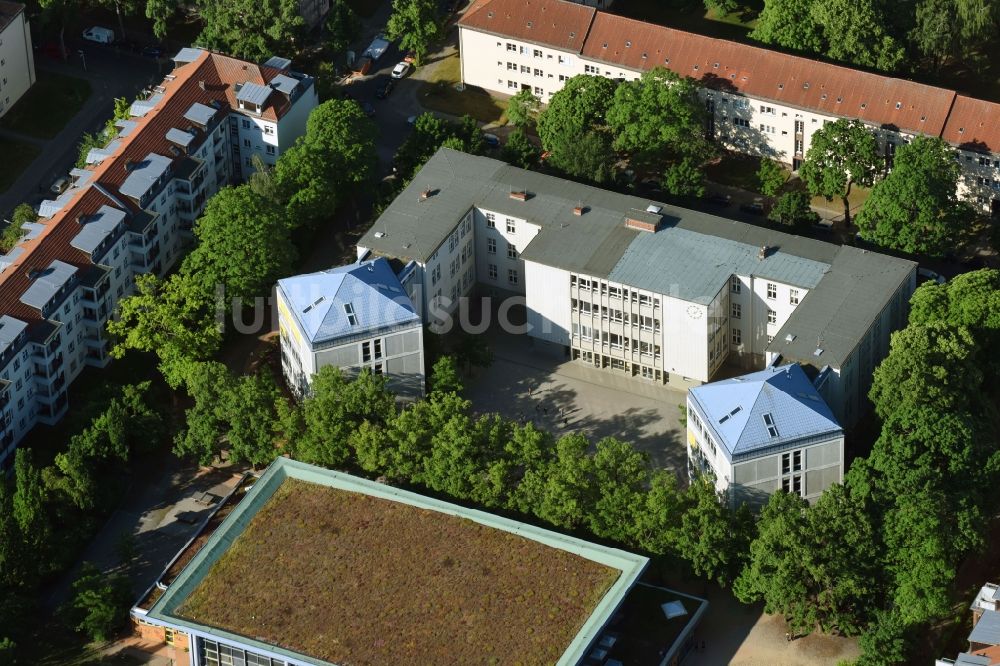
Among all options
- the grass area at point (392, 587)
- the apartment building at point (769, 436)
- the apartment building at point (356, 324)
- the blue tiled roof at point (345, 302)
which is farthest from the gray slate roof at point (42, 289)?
the apartment building at point (769, 436)

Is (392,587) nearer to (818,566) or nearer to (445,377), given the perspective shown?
(445,377)

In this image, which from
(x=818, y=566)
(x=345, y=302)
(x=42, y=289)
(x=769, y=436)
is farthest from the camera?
(x=42, y=289)

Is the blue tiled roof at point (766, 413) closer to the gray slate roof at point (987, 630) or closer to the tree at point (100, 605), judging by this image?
the gray slate roof at point (987, 630)

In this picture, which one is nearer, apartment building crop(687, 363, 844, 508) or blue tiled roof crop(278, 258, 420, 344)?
apartment building crop(687, 363, 844, 508)

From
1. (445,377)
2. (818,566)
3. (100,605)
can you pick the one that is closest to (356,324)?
(445,377)

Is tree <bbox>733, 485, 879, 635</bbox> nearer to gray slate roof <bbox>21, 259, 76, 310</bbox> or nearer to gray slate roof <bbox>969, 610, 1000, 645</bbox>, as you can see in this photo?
gray slate roof <bbox>969, 610, 1000, 645</bbox>

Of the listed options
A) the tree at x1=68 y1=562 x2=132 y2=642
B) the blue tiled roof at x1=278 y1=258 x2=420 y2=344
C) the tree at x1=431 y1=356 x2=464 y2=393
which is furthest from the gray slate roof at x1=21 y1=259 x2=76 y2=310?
the tree at x1=431 y1=356 x2=464 y2=393
